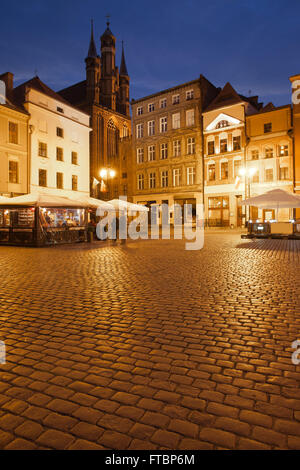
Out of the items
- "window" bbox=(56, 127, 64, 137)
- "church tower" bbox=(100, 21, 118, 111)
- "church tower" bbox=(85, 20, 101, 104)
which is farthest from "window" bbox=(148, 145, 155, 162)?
"church tower" bbox=(100, 21, 118, 111)

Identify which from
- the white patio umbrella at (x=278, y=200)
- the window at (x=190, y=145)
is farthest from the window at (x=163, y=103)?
the white patio umbrella at (x=278, y=200)

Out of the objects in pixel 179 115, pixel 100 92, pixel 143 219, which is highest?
pixel 100 92

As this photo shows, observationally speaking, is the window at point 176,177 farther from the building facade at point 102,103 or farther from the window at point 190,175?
the building facade at point 102,103

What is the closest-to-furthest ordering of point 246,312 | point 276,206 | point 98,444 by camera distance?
1. point 98,444
2. point 246,312
3. point 276,206

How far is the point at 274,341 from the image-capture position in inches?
137

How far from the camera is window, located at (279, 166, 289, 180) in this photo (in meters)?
29.1

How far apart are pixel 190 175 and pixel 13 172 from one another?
18832 mm

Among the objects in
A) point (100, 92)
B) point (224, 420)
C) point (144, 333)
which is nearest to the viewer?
point (224, 420)

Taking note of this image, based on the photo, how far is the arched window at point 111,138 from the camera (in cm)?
5544

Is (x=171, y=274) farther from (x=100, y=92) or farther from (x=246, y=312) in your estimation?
(x=100, y=92)

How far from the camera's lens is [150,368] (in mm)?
2873

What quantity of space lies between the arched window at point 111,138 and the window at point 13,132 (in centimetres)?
2876

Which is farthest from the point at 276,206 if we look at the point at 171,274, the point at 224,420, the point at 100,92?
the point at 100,92
